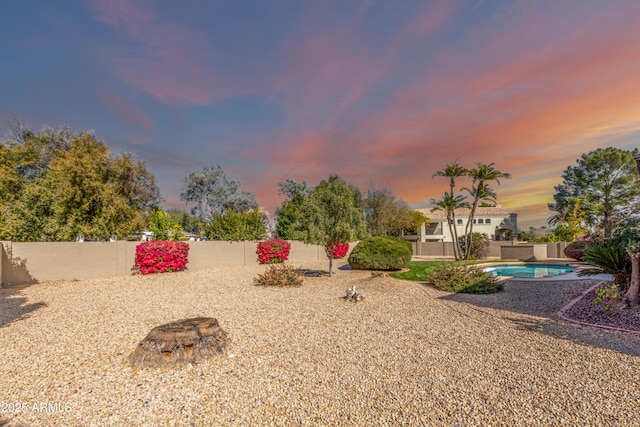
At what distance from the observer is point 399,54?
11.6 meters

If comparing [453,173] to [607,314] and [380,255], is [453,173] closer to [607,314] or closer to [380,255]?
[380,255]

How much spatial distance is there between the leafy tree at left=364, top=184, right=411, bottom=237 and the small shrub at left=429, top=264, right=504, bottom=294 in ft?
78.6

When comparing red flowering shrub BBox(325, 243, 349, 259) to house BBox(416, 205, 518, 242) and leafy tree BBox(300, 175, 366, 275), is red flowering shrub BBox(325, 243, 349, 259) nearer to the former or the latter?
leafy tree BBox(300, 175, 366, 275)

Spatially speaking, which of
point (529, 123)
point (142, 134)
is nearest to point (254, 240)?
point (142, 134)

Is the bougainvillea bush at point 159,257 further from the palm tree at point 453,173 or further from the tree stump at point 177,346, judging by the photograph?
the palm tree at point 453,173

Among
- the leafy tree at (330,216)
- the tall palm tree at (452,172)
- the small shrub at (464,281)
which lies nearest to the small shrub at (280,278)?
the leafy tree at (330,216)

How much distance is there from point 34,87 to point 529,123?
20.4 metres

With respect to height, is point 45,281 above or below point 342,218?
below

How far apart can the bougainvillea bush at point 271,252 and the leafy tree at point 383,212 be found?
15901mm

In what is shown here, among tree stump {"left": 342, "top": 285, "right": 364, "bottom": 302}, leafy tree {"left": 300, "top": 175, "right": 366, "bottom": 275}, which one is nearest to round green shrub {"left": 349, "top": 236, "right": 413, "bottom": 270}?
leafy tree {"left": 300, "top": 175, "right": 366, "bottom": 275}

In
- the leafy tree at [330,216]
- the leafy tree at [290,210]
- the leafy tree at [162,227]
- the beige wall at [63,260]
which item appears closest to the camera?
the beige wall at [63,260]

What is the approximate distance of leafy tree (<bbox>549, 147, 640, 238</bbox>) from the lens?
1142 inches

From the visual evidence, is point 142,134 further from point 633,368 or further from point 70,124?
point 633,368

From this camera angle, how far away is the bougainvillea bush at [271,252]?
67.1ft
